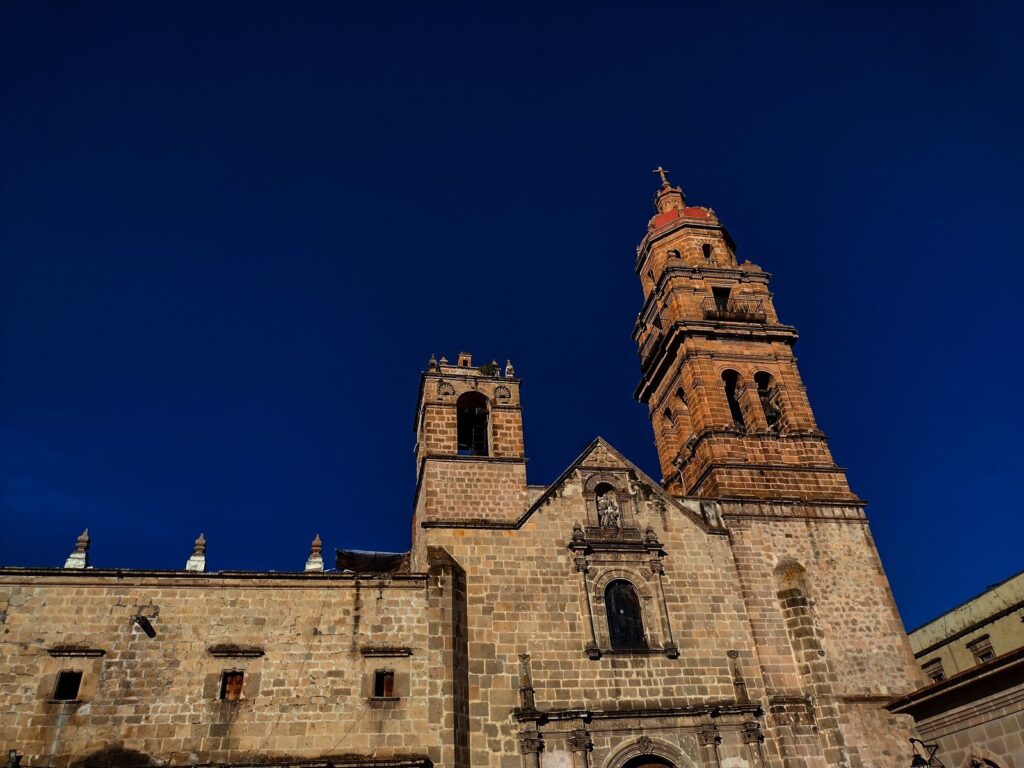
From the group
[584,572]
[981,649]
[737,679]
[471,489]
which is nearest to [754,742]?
[737,679]

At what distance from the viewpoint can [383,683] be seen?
701 inches

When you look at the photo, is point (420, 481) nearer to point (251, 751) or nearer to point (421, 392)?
point (421, 392)

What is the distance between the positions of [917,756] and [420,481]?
549 inches

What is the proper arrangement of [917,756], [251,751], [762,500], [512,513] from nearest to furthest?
[917,756] → [251,751] → [512,513] → [762,500]

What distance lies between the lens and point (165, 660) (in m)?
17.1

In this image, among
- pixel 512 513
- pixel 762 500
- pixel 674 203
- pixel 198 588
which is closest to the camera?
pixel 198 588

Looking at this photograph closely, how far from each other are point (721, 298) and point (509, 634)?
16170 millimetres

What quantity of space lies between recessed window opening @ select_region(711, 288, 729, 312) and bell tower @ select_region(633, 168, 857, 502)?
1.7 inches

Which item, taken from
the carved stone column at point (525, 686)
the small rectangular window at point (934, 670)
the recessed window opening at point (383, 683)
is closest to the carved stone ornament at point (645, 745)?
the carved stone column at point (525, 686)

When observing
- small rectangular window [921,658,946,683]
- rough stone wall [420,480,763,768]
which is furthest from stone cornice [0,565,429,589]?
small rectangular window [921,658,946,683]

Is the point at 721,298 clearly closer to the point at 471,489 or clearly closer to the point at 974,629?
the point at 471,489

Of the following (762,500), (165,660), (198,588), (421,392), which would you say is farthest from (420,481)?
(762,500)

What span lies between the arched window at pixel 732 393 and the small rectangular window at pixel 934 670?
19.5m

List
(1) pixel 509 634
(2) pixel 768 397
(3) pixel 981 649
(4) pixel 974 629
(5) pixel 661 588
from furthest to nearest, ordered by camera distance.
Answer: (4) pixel 974 629 < (3) pixel 981 649 < (2) pixel 768 397 < (5) pixel 661 588 < (1) pixel 509 634
